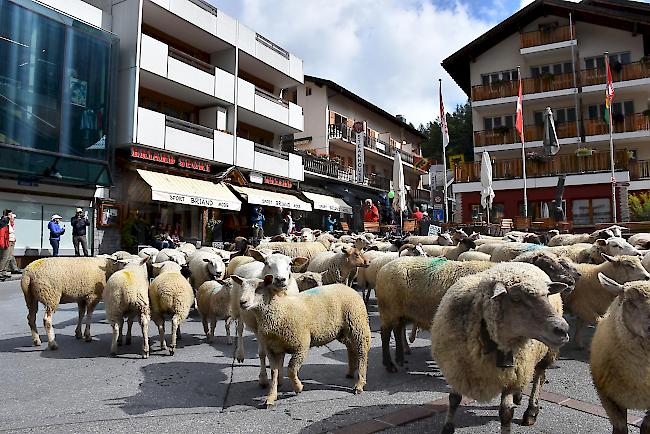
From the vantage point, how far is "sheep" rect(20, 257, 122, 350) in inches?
245

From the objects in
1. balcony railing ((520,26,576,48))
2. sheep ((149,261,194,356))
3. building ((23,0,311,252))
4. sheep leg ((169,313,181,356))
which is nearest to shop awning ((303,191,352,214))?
building ((23,0,311,252))

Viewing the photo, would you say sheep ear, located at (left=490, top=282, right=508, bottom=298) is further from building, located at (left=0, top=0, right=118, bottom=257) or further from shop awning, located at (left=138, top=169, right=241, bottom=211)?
building, located at (left=0, top=0, right=118, bottom=257)

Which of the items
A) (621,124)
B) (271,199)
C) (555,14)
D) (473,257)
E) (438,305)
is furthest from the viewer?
(555,14)

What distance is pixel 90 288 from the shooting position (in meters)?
6.64

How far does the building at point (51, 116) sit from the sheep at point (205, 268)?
404 inches

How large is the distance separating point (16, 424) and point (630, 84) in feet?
102

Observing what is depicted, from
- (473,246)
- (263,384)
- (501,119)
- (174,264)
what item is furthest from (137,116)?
(501,119)

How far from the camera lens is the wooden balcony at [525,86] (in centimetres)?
2708

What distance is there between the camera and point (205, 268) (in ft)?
26.7

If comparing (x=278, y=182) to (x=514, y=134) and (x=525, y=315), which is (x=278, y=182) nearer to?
(x=514, y=134)

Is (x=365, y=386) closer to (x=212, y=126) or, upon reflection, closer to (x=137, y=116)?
(x=137, y=116)

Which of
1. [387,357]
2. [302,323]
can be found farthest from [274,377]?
[387,357]

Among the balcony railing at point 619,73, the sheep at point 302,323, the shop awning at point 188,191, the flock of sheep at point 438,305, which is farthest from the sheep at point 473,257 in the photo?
the balcony railing at point 619,73

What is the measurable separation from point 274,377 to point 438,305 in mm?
1800
